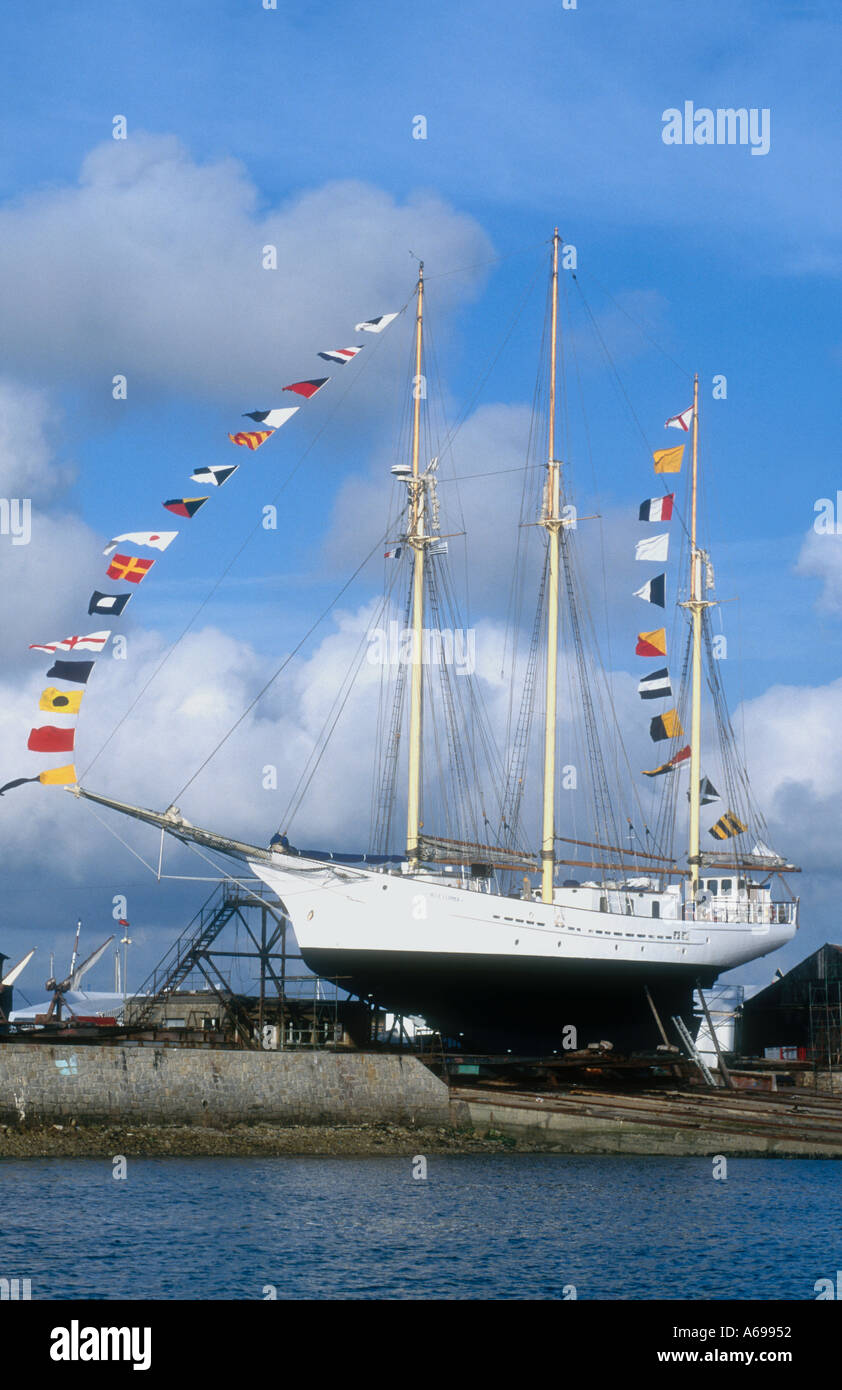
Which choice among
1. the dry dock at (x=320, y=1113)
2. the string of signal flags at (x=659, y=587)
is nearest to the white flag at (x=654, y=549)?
the string of signal flags at (x=659, y=587)

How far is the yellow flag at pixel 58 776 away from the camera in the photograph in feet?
148

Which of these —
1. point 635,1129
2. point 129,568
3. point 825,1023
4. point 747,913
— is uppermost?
point 129,568

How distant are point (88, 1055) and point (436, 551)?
2754 centimetres

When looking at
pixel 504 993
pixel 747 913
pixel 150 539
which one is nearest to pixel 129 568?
pixel 150 539

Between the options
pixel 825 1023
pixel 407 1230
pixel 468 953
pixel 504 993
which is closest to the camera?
pixel 407 1230

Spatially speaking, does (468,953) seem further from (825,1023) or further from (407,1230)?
(825,1023)

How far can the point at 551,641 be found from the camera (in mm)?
65312

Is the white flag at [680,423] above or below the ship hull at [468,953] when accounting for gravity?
above

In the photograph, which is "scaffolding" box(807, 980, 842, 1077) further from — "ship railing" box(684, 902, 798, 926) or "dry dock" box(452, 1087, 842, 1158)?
"dry dock" box(452, 1087, 842, 1158)

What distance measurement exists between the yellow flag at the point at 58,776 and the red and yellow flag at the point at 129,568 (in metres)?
6.40

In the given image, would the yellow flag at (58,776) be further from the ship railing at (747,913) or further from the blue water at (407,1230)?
the ship railing at (747,913)

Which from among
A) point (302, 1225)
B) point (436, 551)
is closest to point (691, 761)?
point (436, 551)

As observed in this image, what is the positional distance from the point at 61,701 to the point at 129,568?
14.5 feet

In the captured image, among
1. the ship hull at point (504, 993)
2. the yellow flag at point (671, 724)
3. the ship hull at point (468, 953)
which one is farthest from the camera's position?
the yellow flag at point (671, 724)
